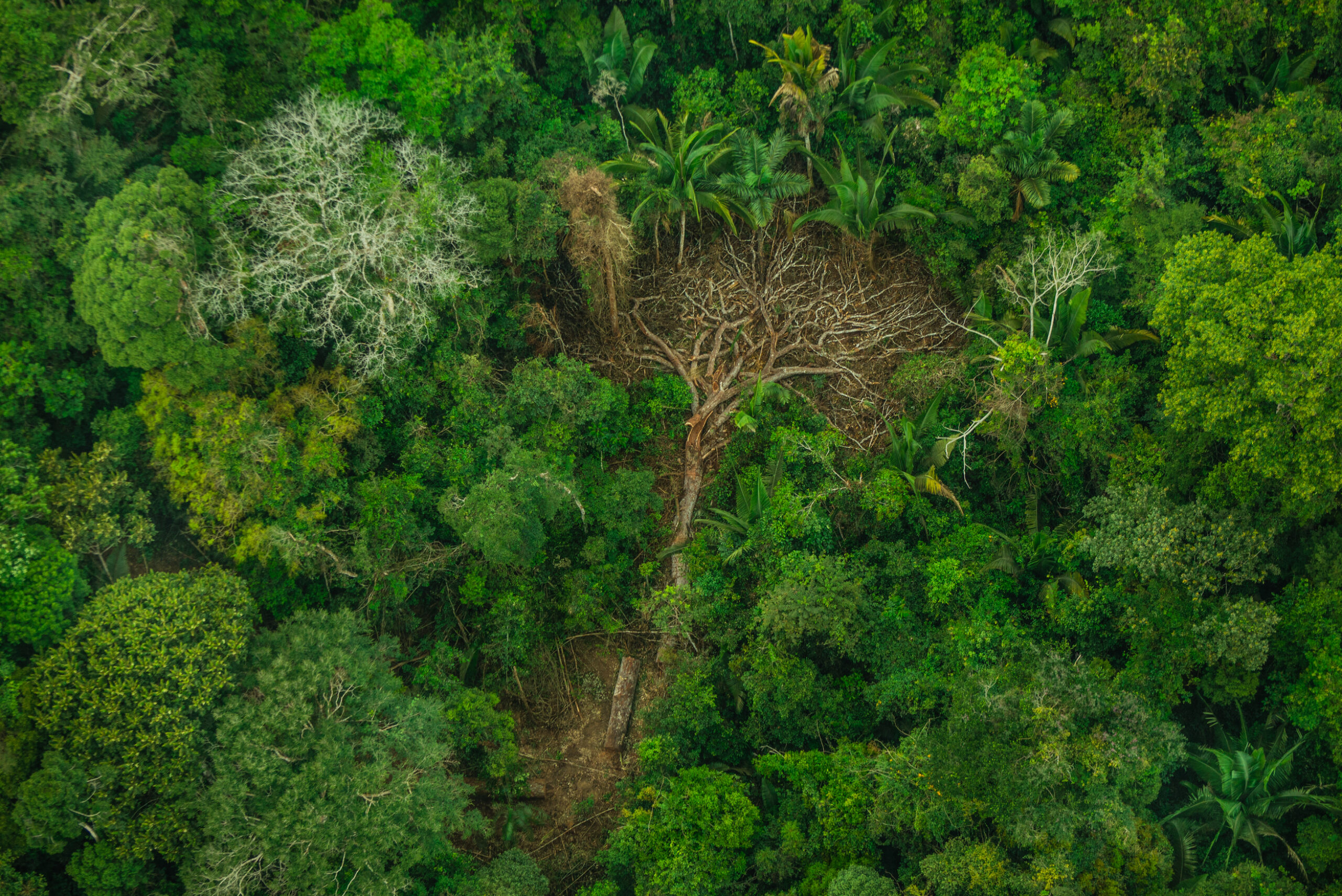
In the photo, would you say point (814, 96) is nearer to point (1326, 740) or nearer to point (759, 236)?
point (759, 236)

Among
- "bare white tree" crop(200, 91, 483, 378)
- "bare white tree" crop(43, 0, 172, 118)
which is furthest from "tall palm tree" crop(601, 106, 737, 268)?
"bare white tree" crop(43, 0, 172, 118)

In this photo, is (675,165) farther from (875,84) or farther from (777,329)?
(875,84)

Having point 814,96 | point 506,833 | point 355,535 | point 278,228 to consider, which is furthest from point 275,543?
point 814,96

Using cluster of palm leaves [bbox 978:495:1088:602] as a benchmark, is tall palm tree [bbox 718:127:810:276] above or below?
above

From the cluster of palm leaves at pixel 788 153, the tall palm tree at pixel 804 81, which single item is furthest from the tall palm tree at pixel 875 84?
the tall palm tree at pixel 804 81

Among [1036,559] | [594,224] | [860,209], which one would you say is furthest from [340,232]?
[1036,559]

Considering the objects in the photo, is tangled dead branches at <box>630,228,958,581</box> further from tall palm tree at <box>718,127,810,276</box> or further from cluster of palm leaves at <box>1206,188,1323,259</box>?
cluster of palm leaves at <box>1206,188,1323,259</box>
